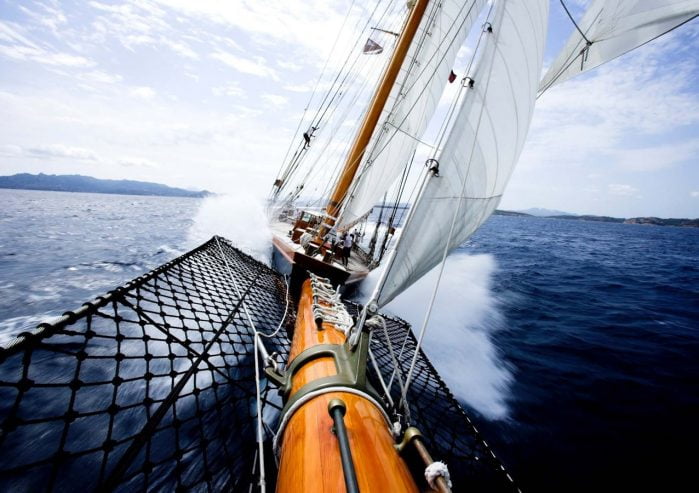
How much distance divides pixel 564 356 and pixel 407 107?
9.19 metres

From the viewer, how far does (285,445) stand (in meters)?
2.02

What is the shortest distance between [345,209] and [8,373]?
316 inches

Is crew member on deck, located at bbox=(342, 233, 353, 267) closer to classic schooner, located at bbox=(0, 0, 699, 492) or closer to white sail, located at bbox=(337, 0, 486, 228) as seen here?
white sail, located at bbox=(337, 0, 486, 228)

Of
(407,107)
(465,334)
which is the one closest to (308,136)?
(407,107)

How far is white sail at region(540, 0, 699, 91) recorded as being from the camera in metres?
3.00

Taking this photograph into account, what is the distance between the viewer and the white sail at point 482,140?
310 cm

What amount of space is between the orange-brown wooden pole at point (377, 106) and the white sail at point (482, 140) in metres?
5.58

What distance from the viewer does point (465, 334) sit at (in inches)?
313

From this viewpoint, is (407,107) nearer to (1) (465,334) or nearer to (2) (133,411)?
(1) (465,334)

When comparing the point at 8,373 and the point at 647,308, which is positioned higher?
the point at 647,308

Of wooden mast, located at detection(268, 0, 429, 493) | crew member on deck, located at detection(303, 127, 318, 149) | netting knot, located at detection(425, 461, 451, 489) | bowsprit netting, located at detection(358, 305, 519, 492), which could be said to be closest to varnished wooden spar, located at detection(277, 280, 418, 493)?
wooden mast, located at detection(268, 0, 429, 493)

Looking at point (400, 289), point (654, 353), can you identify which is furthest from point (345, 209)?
point (654, 353)

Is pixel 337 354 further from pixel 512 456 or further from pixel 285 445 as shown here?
pixel 512 456

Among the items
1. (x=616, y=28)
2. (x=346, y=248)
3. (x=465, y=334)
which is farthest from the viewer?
(x=346, y=248)
